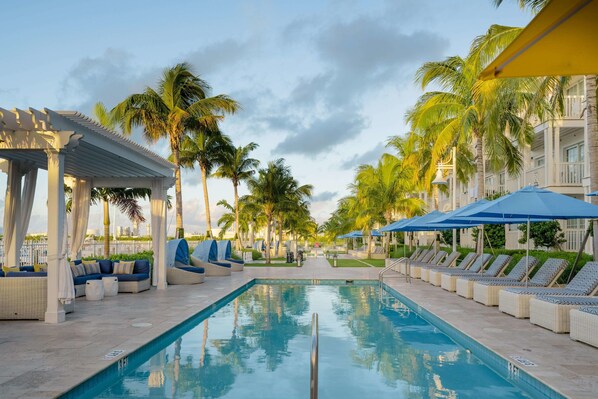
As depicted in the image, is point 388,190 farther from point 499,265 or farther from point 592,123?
point 592,123

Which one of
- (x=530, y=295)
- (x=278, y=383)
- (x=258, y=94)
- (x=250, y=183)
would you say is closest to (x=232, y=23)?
(x=258, y=94)

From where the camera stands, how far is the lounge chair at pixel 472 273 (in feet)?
45.4

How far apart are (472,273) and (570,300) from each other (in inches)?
256

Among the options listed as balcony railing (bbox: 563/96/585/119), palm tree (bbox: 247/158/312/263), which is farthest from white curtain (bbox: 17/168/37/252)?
palm tree (bbox: 247/158/312/263)

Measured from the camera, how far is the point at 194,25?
16.0 m

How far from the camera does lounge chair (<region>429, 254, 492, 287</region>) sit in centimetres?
1508

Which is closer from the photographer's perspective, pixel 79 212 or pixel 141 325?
pixel 141 325

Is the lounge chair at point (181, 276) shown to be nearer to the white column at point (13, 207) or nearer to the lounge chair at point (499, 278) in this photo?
the white column at point (13, 207)

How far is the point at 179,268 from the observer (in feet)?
57.8

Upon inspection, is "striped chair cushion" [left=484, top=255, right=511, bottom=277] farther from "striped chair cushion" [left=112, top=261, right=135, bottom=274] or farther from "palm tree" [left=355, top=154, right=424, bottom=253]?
"palm tree" [left=355, top=154, right=424, bottom=253]

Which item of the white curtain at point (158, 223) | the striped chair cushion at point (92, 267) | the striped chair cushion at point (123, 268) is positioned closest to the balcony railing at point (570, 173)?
the white curtain at point (158, 223)

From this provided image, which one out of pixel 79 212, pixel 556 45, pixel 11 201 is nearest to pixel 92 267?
pixel 79 212

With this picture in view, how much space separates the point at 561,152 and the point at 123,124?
67.1 feet

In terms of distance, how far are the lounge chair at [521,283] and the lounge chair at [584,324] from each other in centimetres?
335
